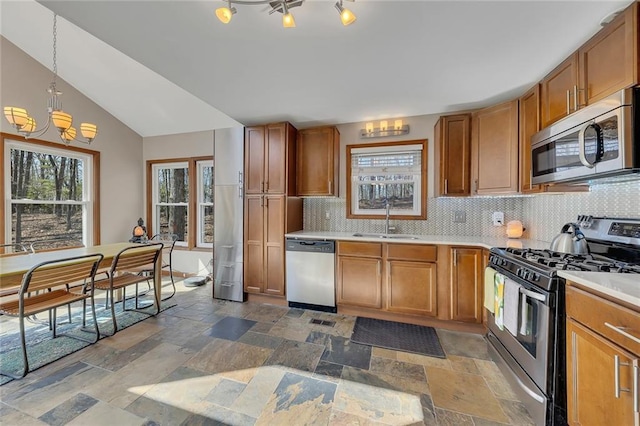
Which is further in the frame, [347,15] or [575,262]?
[575,262]

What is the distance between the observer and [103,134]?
3.94m

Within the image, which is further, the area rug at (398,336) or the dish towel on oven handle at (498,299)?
the area rug at (398,336)

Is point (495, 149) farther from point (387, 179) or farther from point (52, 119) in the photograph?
point (52, 119)

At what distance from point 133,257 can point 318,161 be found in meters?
2.39

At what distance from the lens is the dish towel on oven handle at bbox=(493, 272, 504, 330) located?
1.75 metres

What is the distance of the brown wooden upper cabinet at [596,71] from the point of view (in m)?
1.30

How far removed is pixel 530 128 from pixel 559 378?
194 cm

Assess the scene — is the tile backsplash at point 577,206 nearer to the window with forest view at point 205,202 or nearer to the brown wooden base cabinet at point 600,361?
the brown wooden base cabinet at point 600,361

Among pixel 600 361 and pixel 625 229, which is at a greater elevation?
pixel 625 229

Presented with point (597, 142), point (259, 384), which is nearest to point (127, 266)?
point (259, 384)

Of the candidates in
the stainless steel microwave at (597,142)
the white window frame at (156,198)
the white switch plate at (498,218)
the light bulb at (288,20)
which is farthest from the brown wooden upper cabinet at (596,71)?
the white window frame at (156,198)

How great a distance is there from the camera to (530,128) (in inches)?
84.7

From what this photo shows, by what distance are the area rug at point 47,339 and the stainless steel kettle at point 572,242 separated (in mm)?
3949

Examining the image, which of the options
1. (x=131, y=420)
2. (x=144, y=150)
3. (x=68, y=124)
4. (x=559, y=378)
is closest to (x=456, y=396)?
(x=559, y=378)
